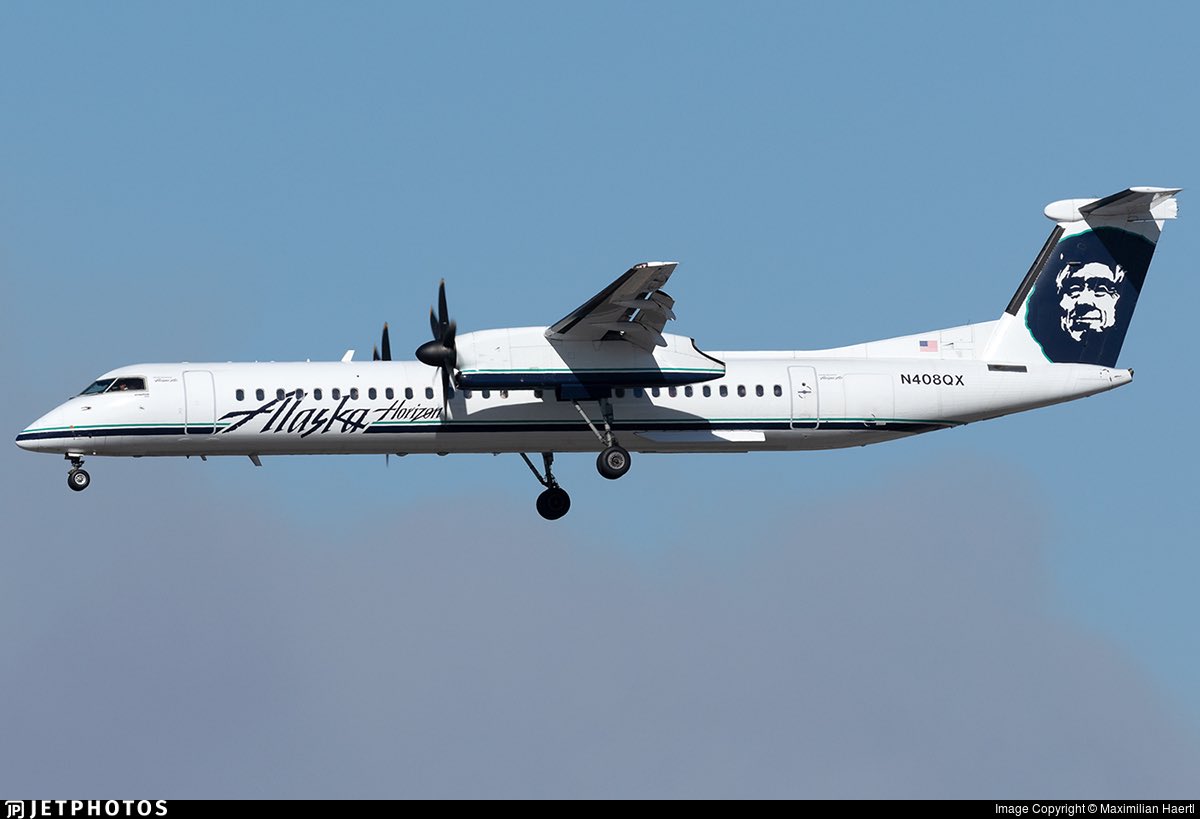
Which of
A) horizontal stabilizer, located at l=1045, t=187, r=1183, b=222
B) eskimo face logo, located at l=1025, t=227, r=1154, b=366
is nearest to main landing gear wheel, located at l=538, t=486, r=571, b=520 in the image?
eskimo face logo, located at l=1025, t=227, r=1154, b=366

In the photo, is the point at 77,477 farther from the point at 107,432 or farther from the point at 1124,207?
the point at 1124,207

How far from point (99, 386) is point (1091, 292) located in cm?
1765

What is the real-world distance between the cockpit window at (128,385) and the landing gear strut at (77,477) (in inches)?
51.1

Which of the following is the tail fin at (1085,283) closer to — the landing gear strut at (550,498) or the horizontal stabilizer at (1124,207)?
the horizontal stabilizer at (1124,207)

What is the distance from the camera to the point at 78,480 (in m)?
33.7

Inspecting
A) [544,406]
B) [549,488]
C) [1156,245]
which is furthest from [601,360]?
[1156,245]

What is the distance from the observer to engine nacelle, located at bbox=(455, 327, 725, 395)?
3350 cm

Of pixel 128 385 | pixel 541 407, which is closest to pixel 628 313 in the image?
pixel 541 407

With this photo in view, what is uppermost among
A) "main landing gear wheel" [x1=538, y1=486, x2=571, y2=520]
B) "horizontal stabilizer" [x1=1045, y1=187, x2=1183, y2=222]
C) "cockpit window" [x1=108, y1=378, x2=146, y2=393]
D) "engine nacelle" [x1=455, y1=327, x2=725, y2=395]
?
"horizontal stabilizer" [x1=1045, y1=187, x2=1183, y2=222]

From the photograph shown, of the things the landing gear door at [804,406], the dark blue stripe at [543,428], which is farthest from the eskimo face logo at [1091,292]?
the landing gear door at [804,406]

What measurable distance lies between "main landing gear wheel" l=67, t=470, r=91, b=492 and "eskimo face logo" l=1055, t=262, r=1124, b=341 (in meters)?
17.4

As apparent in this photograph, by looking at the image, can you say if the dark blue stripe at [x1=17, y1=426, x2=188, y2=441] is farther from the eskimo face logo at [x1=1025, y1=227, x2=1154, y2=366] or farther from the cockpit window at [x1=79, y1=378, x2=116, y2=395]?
the eskimo face logo at [x1=1025, y1=227, x2=1154, y2=366]

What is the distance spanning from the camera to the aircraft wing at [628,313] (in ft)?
106
